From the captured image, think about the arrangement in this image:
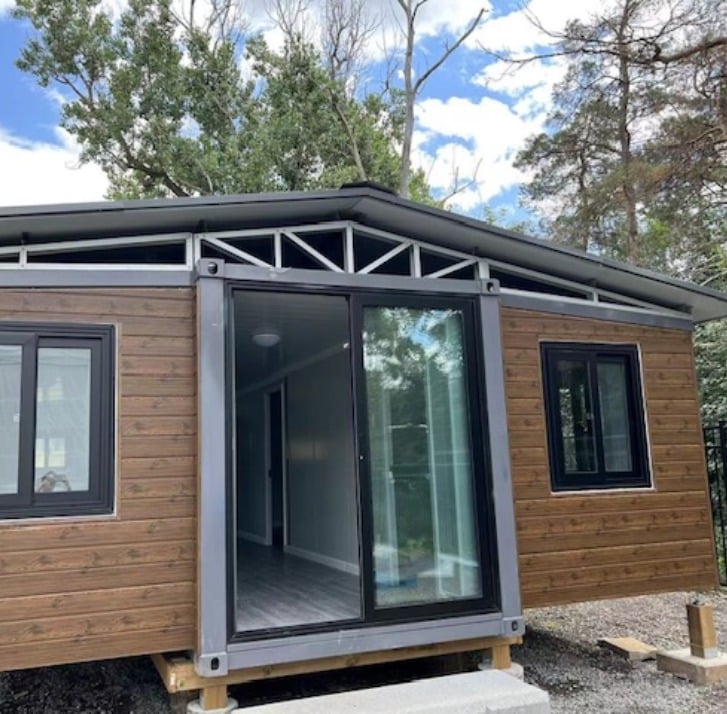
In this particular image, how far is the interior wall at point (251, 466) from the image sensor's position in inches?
347

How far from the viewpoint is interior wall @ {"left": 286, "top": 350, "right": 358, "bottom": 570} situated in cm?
636

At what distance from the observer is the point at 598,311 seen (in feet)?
17.8

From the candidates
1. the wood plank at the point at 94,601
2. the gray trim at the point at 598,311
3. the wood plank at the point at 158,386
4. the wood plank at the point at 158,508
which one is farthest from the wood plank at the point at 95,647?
the gray trim at the point at 598,311

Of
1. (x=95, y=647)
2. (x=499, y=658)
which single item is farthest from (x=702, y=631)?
(x=95, y=647)

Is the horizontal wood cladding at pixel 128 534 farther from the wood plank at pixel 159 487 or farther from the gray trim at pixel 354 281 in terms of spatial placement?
the gray trim at pixel 354 281

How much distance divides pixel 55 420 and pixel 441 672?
3.25 metres

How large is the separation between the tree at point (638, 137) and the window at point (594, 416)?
744cm

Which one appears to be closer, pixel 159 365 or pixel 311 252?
pixel 159 365

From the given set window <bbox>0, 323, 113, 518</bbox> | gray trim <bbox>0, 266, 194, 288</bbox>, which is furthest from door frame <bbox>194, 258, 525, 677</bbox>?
window <bbox>0, 323, 113, 518</bbox>

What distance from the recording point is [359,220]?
4.72m

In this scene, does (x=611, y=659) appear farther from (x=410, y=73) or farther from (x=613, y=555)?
(x=410, y=73)

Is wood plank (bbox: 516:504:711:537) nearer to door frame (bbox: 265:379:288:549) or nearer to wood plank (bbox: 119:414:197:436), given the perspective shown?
wood plank (bbox: 119:414:197:436)

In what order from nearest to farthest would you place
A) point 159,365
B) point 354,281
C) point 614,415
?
point 159,365, point 354,281, point 614,415

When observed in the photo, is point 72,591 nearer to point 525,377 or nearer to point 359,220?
point 359,220
